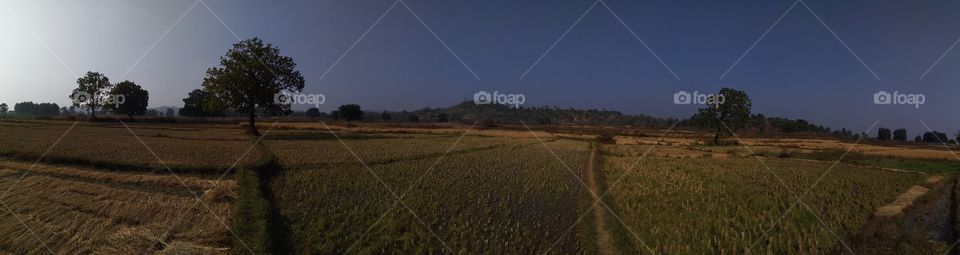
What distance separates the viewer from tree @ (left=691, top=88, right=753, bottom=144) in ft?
167

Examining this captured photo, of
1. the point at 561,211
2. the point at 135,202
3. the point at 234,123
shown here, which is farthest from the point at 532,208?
the point at 234,123

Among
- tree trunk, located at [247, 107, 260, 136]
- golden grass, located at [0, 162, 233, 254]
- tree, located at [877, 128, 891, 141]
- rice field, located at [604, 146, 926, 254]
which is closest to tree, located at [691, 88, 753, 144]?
rice field, located at [604, 146, 926, 254]

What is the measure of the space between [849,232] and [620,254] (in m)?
6.98

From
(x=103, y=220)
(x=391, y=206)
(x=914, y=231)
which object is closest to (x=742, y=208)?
(x=914, y=231)

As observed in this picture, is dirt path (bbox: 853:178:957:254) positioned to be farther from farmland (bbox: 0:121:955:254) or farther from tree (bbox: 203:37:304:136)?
tree (bbox: 203:37:304:136)

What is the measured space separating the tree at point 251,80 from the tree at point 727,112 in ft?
149

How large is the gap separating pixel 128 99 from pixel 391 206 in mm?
48345

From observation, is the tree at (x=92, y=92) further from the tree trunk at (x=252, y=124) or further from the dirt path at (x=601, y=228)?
the dirt path at (x=601, y=228)

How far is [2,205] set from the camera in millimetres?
10602

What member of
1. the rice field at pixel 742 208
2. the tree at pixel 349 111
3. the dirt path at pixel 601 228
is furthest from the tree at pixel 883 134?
the dirt path at pixel 601 228

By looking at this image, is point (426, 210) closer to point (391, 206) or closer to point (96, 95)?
point (391, 206)

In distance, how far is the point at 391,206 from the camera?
1197 cm

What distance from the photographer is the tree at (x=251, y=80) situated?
3472 cm

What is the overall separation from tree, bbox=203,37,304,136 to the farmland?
12924mm
